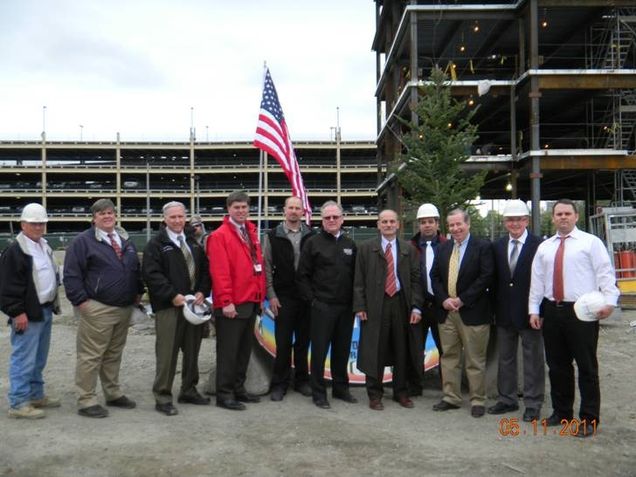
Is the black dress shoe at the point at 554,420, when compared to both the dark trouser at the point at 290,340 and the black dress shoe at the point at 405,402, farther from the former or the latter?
the dark trouser at the point at 290,340

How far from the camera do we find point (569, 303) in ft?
16.6

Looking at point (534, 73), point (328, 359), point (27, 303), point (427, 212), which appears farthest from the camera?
point (534, 73)

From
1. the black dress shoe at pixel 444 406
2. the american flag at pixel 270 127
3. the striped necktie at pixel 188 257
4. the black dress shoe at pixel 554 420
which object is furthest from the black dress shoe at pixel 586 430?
the american flag at pixel 270 127

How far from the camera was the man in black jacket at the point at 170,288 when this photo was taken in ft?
18.8

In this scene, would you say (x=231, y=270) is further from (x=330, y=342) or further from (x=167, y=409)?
(x=167, y=409)

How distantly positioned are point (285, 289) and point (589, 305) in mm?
3186

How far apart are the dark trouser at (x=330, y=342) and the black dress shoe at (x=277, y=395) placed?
44 centimetres

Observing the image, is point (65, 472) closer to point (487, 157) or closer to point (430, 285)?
point (430, 285)

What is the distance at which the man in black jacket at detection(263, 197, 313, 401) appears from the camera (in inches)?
251

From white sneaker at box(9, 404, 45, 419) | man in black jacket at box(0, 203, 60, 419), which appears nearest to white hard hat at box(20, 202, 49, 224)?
man in black jacket at box(0, 203, 60, 419)

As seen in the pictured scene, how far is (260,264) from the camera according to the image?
620 centimetres

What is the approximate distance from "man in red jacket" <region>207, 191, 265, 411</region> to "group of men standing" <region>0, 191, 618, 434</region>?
0.6 inches

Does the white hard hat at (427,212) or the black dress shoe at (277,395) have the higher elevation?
the white hard hat at (427,212)

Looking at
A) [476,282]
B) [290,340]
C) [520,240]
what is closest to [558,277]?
[520,240]
